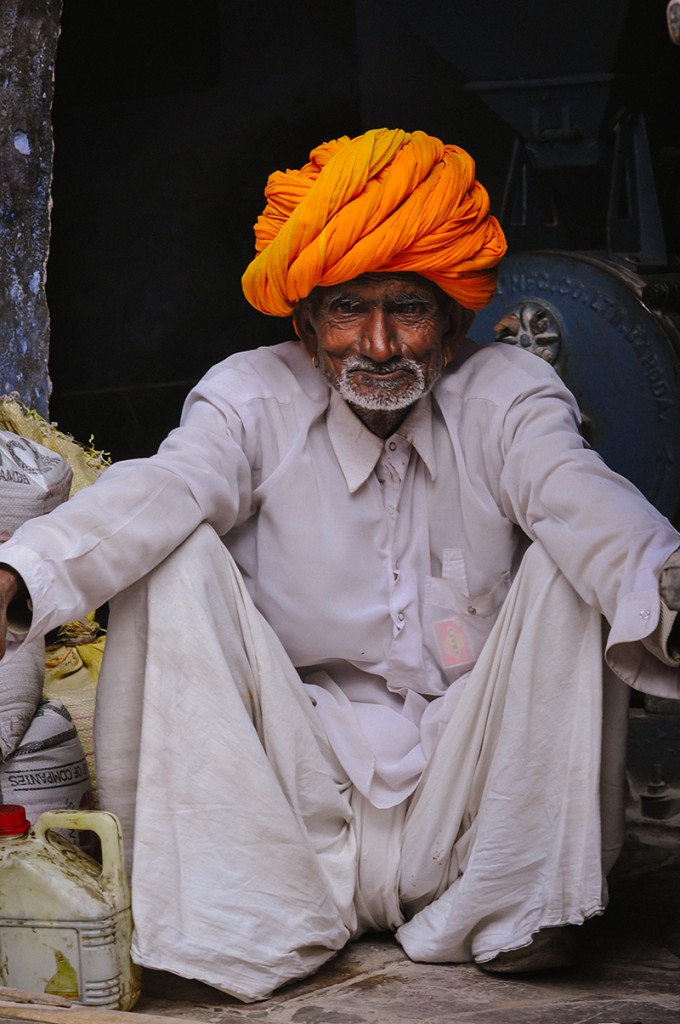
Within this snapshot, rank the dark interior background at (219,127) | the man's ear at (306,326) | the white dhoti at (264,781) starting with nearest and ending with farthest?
1. the white dhoti at (264,781)
2. the man's ear at (306,326)
3. the dark interior background at (219,127)

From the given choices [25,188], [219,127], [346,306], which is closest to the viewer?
[346,306]

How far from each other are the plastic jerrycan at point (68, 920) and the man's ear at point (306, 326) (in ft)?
3.69

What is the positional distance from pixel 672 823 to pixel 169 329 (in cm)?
213

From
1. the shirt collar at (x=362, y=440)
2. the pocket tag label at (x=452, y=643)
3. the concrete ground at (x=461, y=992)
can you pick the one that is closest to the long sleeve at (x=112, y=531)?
the shirt collar at (x=362, y=440)

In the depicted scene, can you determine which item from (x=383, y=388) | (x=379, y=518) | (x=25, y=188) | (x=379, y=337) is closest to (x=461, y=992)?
(x=379, y=518)

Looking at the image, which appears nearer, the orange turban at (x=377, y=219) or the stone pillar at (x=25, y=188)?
the orange turban at (x=377, y=219)

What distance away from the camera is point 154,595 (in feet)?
8.80

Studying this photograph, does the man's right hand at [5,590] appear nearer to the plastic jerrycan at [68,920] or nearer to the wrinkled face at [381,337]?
the plastic jerrycan at [68,920]

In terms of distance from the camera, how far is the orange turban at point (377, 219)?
3.04 metres

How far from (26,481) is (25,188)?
150cm

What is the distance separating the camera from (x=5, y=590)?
254cm

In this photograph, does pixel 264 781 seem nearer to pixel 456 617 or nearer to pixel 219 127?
pixel 456 617

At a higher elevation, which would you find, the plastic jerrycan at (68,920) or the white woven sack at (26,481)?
the white woven sack at (26,481)

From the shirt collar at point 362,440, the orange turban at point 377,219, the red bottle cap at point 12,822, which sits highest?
the orange turban at point 377,219
